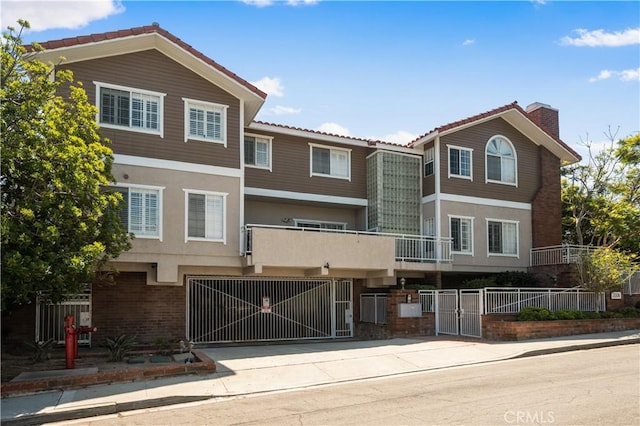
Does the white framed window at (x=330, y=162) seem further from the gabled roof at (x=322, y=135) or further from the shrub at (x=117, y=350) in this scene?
the shrub at (x=117, y=350)

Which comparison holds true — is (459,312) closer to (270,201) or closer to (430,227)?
(430,227)

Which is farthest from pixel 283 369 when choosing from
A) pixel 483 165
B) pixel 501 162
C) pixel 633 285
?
pixel 633 285

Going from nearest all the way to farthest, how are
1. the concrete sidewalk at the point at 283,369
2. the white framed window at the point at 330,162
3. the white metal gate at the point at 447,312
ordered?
the concrete sidewalk at the point at 283,369, the white metal gate at the point at 447,312, the white framed window at the point at 330,162

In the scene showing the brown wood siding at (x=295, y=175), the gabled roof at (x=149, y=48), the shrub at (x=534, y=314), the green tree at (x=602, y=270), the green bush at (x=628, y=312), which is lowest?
the green bush at (x=628, y=312)

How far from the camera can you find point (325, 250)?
19516 millimetres

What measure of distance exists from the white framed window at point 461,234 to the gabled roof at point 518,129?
137 inches

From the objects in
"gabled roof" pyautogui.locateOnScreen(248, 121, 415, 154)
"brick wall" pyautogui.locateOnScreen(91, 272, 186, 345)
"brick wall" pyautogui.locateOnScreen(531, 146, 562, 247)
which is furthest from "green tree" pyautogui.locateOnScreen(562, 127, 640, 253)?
"brick wall" pyautogui.locateOnScreen(91, 272, 186, 345)

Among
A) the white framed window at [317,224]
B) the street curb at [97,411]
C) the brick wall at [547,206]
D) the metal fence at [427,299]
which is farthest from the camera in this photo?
the brick wall at [547,206]

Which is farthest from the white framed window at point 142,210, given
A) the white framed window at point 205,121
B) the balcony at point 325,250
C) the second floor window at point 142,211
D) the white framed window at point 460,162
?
the white framed window at point 460,162

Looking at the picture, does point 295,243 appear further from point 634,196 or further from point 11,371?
point 634,196

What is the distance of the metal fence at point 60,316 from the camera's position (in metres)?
17.5

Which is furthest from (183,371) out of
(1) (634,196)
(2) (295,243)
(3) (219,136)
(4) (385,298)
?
(1) (634,196)

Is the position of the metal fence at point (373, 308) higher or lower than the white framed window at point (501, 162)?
lower

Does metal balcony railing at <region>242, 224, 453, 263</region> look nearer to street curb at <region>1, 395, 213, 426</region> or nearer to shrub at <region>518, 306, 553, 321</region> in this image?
shrub at <region>518, 306, 553, 321</region>
